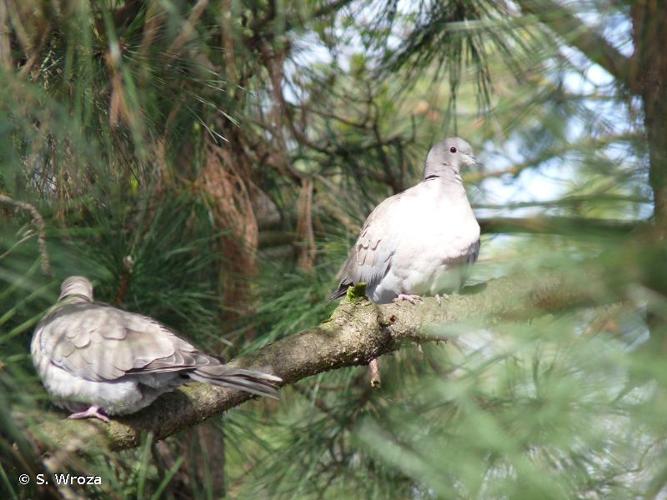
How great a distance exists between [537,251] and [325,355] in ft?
3.89

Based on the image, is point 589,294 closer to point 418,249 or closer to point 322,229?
point 418,249

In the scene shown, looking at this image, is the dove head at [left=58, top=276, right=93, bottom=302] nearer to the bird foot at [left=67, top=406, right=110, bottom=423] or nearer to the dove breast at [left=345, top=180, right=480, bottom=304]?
the bird foot at [left=67, top=406, right=110, bottom=423]

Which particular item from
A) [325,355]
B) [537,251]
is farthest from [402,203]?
[537,251]

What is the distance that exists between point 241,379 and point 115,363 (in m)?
0.34

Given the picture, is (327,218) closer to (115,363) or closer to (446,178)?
(446,178)

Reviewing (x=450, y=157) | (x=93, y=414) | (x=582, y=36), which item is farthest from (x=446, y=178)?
(x=582, y=36)

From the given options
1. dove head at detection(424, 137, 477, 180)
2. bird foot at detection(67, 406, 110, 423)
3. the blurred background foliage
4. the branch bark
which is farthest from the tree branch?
dove head at detection(424, 137, 477, 180)

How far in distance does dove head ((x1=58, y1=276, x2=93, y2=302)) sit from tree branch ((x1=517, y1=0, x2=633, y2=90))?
1630mm

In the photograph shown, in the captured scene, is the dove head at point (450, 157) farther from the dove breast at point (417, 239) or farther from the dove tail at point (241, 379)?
the dove tail at point (241, 379)

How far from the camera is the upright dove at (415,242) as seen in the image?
8.61ft

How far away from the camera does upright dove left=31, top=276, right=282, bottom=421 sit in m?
1.86

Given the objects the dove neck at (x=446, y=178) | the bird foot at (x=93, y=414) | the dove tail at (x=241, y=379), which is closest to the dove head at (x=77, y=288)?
the bird foot at (x=93, y=414)

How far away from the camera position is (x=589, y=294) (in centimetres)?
84

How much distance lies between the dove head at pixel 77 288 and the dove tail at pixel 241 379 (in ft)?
2.33
